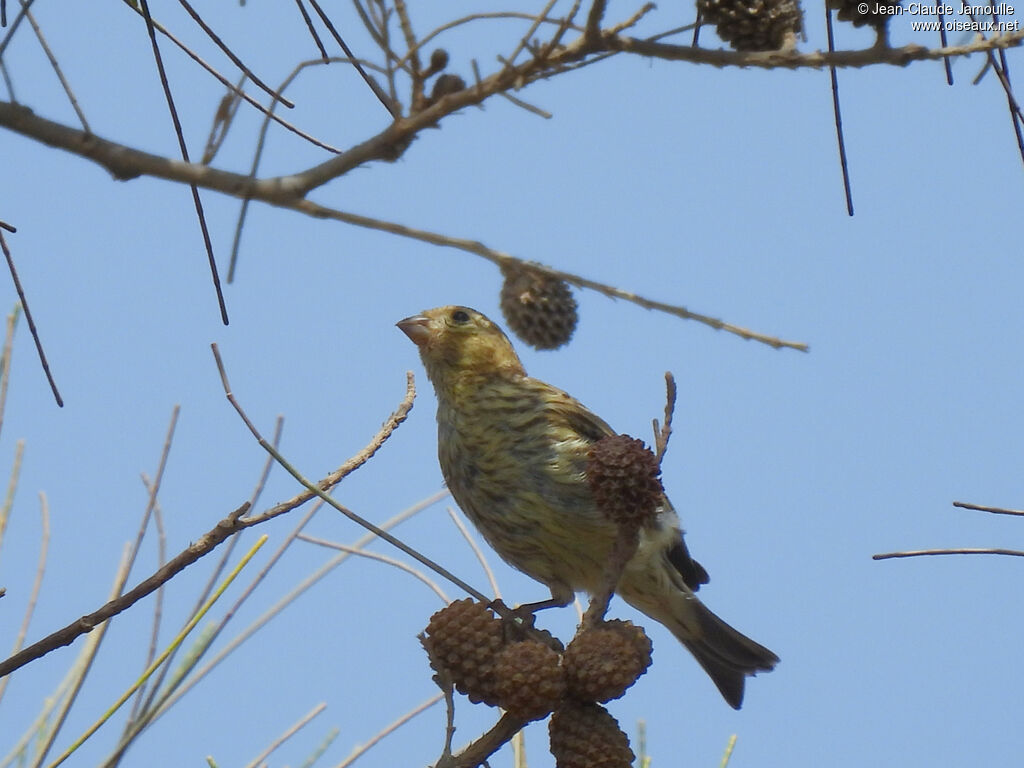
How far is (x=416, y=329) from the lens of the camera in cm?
419

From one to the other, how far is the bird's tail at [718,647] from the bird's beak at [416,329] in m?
1.08

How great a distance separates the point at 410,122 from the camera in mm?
1240

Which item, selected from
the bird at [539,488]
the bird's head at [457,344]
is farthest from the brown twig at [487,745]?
the bird's head at [457,344]

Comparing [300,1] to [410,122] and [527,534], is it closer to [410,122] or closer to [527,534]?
[410,122]

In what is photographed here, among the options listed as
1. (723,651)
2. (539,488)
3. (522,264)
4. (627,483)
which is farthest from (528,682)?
(723,651)

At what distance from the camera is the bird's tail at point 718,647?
165 inches

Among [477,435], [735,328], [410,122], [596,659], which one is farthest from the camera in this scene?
[477,435]

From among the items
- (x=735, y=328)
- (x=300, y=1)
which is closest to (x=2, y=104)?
(x=300, y=1)

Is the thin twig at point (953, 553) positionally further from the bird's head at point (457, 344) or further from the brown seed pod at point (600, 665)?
the bird's head at point (457, 344)

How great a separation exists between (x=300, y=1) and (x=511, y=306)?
42.6 inches

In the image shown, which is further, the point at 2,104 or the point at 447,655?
the point at 447,655

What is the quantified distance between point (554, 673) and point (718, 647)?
8.55 feet

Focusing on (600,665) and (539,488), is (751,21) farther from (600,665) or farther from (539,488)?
(539,488)

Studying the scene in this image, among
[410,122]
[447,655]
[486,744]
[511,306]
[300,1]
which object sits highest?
[511,306]
